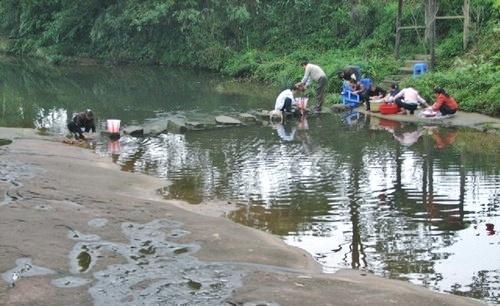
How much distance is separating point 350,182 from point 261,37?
26279 millimetres

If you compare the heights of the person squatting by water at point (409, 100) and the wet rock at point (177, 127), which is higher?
the person squatting by water at point (409, 100)

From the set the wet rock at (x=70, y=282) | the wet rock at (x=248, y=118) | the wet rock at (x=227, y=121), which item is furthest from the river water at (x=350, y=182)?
the wet rock at (x=70, y=282)

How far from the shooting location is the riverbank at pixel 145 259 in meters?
6.44

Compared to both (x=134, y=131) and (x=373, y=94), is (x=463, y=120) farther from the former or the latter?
(x=134, y=131)

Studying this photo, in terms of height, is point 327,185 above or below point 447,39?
below

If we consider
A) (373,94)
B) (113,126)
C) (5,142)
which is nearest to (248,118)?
(113,126)

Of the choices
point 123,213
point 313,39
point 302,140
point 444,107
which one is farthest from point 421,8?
point 123,213

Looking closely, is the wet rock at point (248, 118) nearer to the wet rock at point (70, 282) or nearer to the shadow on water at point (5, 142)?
the shadow on water at point (5, 142)

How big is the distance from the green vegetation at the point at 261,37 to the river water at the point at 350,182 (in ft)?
13.8

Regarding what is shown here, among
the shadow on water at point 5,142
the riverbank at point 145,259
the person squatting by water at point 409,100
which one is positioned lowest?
the riverbank at point 145,259

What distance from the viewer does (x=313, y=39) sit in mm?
34875

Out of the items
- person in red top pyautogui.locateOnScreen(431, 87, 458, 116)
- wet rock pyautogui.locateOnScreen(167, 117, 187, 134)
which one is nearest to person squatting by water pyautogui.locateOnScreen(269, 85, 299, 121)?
wet rock pyautogui.locateOnScreen(167, 117, 187, 134)

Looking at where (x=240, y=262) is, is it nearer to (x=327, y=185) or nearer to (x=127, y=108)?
(x=327, y=185)

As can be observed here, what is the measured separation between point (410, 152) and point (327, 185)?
3335 millimetres
